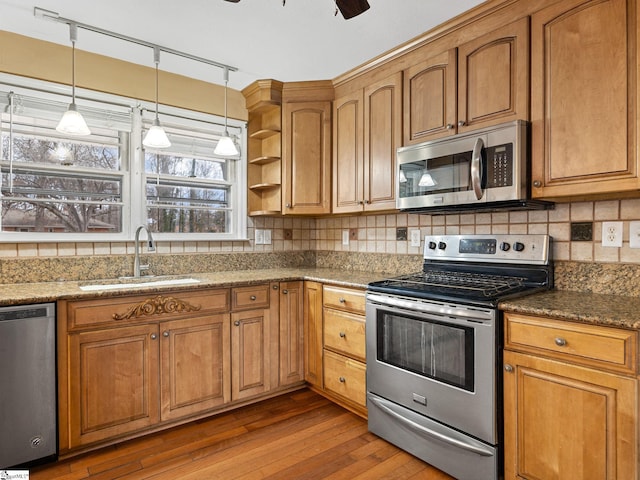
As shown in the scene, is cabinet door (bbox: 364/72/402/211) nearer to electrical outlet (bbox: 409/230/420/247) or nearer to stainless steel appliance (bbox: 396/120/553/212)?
stainless steel appliance (bbox: 396/120/553/212)

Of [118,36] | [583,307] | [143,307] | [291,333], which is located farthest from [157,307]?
[583,307]

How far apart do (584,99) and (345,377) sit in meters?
1.97

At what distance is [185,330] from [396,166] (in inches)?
65.0

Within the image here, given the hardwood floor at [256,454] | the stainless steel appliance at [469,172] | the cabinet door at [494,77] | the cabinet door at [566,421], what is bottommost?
the hardwood floor at [256,454]

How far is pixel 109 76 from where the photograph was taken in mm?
2604

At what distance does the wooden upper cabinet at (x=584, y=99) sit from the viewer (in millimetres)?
1550

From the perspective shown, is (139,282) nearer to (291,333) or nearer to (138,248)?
(138,248)

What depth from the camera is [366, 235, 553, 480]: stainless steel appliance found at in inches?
66.7

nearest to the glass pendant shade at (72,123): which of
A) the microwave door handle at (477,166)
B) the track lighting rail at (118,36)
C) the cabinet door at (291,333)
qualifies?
the track lighting rail at (118,36)

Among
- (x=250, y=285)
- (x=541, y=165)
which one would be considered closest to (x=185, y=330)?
(x=250, y=285)

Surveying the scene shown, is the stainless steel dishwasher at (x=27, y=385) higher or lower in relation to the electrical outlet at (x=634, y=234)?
lower

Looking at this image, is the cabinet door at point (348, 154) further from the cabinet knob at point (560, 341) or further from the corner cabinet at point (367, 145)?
the cabinet knob at point (560, 341)

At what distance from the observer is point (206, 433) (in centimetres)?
226

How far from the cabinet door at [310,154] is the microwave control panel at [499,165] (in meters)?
1.31
